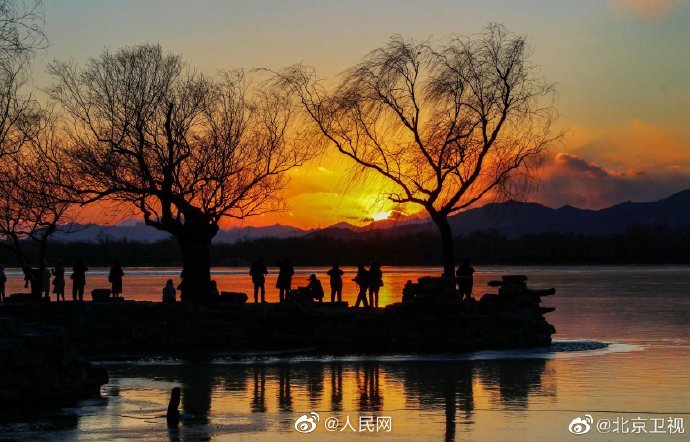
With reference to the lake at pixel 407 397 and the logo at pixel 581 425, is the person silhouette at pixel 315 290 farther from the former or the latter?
the logo at pixel 581 425

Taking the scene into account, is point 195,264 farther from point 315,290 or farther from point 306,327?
point 306,327

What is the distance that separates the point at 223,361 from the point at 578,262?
486ft

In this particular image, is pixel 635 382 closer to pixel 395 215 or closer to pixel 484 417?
pixel 484 417

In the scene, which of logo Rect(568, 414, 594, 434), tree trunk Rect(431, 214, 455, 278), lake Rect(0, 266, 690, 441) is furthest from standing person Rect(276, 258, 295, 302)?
logo Rect(568, 414, 594, 434)

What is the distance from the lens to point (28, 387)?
2259cm

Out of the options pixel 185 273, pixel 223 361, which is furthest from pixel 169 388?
pixel 185 273

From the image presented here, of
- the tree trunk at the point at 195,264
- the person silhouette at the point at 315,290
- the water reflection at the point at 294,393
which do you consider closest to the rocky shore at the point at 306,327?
the person silhouette at the point at 315,290

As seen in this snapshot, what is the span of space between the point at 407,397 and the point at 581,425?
4.96 m

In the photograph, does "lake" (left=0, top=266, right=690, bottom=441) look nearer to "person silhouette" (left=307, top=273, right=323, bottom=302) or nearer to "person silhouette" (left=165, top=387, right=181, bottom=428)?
"person silhouette" (left=165, top=387, right=181, bottom=428)

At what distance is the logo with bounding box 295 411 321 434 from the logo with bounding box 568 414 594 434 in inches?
191

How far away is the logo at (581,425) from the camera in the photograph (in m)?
19.5

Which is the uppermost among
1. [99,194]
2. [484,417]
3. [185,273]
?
[99,194]

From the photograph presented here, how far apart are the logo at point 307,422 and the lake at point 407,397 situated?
0.20ft

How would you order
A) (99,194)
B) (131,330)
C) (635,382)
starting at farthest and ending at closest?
(99,194)
(131,330)
(635,382)
